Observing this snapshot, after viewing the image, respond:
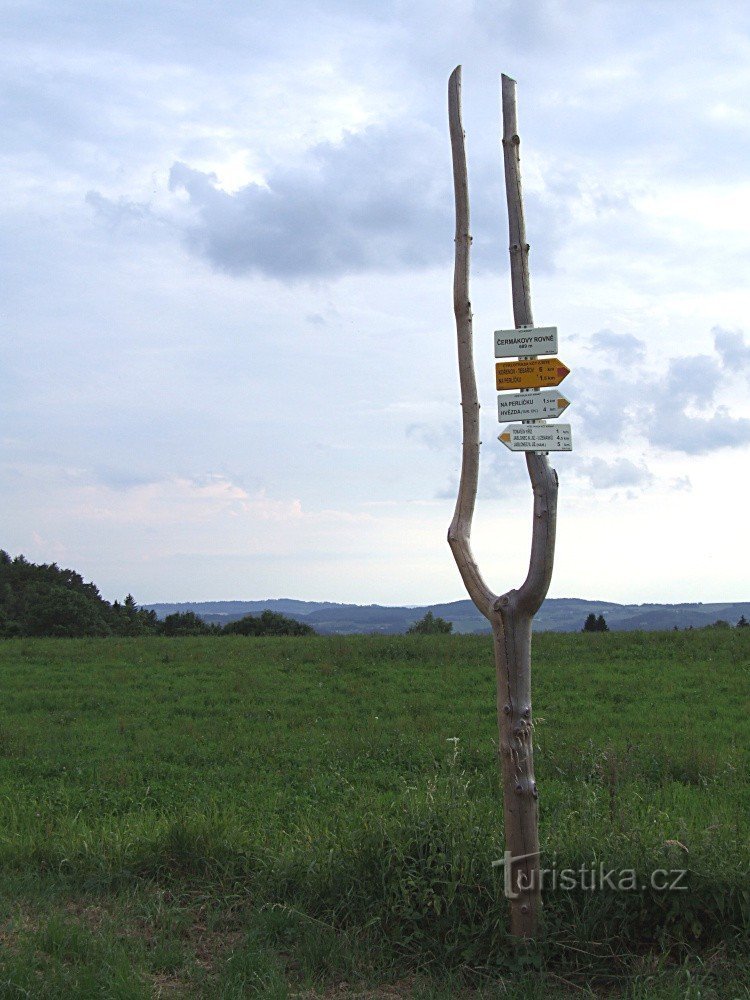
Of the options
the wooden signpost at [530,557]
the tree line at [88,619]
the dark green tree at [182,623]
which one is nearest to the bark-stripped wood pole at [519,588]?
the wooden signpost at [530,557]

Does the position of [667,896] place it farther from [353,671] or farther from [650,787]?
[353,671]

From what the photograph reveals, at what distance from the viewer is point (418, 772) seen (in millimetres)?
10633

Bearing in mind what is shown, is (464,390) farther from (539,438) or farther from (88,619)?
(88,619)

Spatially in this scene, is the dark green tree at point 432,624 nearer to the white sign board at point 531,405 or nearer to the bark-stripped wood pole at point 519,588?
the bark-stripped wood pole at point 519,588

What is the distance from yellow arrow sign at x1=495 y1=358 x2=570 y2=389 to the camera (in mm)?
5219

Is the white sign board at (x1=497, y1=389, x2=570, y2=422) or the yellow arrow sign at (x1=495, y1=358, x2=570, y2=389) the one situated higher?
the yellow arrow sign at (x1=495, y1=358, x2=570, y2=389)

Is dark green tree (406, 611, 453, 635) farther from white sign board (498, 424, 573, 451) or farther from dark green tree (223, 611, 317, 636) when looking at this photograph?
white sign board (498, 424, 573, 451)

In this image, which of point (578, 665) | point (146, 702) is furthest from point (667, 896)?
point (578, 665)

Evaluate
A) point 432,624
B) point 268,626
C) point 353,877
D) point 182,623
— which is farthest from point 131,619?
point 353,877

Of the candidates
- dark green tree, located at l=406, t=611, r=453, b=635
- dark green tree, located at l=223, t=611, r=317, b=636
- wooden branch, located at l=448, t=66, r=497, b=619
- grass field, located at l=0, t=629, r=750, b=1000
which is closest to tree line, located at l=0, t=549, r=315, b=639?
dark green tree, located at l=223, t=611, r=317, b=636

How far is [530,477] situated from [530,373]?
61 centimetres

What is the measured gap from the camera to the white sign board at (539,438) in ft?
16.9

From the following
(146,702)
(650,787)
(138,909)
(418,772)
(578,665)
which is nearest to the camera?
(138,909)

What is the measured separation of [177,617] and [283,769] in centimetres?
3520
